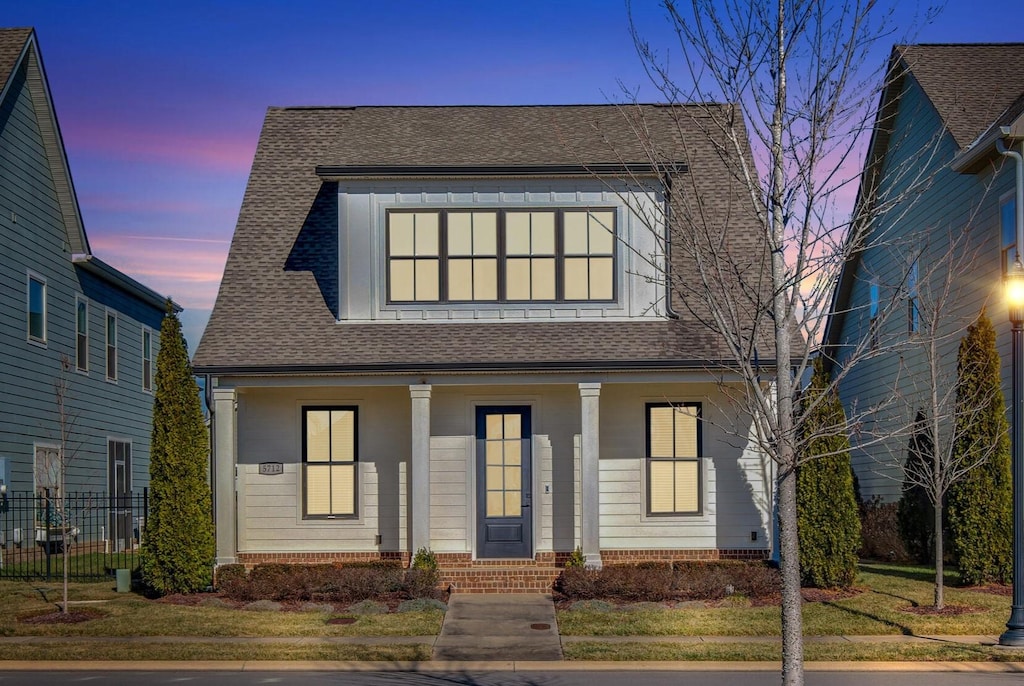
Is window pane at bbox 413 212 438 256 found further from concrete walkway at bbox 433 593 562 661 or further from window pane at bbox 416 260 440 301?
concrete walkway at bbox 433 593 562 661

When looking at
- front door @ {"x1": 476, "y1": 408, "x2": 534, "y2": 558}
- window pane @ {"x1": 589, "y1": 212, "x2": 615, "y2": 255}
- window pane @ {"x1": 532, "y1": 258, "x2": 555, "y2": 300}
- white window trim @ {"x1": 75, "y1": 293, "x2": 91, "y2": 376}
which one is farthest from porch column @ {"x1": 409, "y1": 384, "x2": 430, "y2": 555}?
white window trim @ {"x1": 75, "y1": 293, "x2": 91, "y2": 376}

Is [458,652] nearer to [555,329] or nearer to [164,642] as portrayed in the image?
[164,642]

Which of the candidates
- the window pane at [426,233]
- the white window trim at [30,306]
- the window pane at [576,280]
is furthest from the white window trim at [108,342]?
the window pane at [576,280]

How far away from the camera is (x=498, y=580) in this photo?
1947cm

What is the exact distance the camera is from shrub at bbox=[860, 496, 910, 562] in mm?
23109

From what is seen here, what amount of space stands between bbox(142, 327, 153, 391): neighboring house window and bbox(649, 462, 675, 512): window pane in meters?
19.1

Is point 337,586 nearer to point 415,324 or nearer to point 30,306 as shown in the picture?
point 415,324

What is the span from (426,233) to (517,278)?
1806mm

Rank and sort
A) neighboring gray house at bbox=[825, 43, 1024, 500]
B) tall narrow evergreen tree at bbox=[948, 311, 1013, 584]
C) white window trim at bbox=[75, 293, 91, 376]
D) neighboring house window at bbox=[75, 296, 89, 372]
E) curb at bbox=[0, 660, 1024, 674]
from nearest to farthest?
curb at bbox=[0, 660, 1024, 674]
tall narrow evergreen tree at bbox=[948, 311, 1013, 584]
neighboring gray house at bbox=[825, 43, 1024, 500]
white window trim at bbox=[75, 293, 91, 376]
neighboring house window at bbox=[75, 296, 89, 372]

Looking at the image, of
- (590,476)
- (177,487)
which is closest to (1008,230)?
(590,476)

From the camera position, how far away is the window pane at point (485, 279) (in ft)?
69.0

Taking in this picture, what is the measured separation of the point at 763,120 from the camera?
29.5ft

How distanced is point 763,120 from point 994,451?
11957mm

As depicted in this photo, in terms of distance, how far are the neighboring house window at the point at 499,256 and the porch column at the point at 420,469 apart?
2.05 meters
